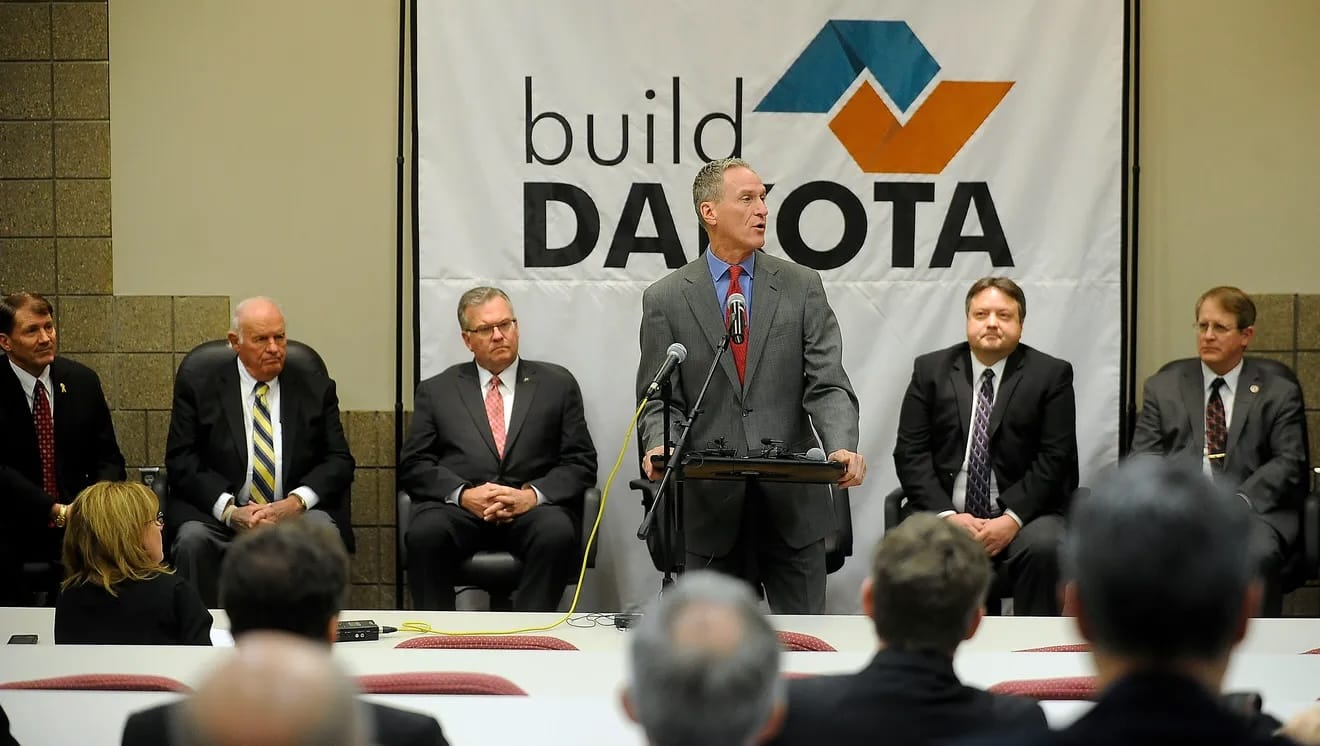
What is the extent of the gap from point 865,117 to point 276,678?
16.5 ft

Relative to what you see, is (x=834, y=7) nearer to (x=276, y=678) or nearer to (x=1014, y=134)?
(x=1014, y=134)

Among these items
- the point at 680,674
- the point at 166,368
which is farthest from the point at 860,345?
the point at 680,674

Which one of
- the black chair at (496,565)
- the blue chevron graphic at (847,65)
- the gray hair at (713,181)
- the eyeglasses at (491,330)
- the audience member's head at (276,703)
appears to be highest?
the blue chevron graphic at (847,65)

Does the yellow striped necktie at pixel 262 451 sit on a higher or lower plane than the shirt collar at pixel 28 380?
lower

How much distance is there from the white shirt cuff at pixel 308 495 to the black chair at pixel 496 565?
0.33m

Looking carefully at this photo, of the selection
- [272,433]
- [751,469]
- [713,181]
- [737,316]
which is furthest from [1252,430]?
[272,433]

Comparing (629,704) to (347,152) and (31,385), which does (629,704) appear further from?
(347,152)

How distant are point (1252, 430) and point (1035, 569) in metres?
1.04

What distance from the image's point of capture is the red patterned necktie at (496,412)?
5.44m

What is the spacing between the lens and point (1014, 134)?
5.79 metres

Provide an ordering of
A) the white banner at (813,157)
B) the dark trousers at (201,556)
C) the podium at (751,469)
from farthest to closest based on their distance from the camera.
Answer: the white banner at (813,157), the dark trousers at (201,556), the podium at (751,469)

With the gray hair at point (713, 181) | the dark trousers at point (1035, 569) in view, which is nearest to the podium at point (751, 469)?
the gray hair at point (713, 181)

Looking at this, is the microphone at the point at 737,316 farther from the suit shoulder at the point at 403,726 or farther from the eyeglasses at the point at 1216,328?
the suit shoulder at the point at 403,726

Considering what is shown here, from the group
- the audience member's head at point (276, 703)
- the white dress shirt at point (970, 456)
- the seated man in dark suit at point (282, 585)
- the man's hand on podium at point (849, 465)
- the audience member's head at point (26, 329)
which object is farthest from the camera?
the audience member's head at point (26, 329)
